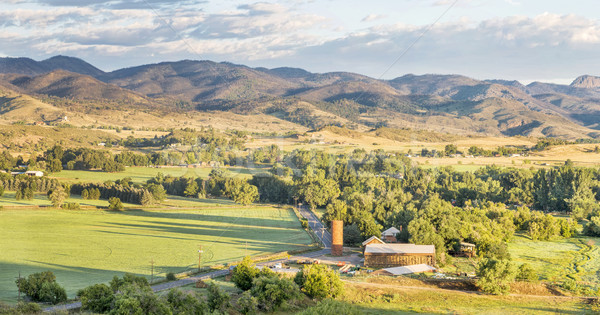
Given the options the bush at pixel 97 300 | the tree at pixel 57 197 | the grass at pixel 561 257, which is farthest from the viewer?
the tree at pixel 57 197

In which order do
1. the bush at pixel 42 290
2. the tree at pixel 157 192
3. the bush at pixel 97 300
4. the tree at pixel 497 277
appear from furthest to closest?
the tree at pixel 157 192 < the tree at pixel 497 277 < the bush at pixel 42 290 < the bush at pixel 97 300

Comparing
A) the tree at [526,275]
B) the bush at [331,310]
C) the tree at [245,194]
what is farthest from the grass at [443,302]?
the tree at [245,194]

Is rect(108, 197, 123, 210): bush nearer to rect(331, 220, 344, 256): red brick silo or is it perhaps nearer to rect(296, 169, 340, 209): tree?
rect(296, 169, 340, 209): tree

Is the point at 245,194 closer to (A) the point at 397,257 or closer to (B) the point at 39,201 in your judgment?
(B) the point at 39,201

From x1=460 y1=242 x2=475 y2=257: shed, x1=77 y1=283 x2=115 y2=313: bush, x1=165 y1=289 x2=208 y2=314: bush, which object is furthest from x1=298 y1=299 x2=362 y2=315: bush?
x1=460 y1=242 x2=475 y2=257: shed

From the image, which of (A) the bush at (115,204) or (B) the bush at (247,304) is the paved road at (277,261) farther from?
(A) the bush at (115,204)

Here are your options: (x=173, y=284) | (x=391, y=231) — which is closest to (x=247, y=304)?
(x=173, y=284)
